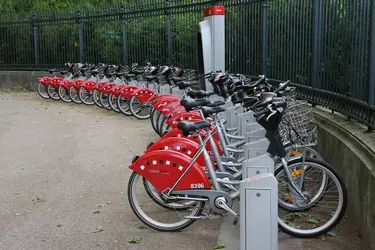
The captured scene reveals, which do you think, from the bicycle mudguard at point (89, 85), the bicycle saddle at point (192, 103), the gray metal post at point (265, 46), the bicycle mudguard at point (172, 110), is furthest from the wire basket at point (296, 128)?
the bicycle mudguard at point (89, 85)

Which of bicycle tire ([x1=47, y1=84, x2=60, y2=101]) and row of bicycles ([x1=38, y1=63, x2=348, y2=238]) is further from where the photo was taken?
bicycle tire ([x1=47, y1=84, x2=60, y2=101])

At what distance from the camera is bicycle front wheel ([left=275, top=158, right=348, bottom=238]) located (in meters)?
4.22

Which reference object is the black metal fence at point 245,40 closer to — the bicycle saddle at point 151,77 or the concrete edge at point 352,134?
the concrete edge at point 352,134

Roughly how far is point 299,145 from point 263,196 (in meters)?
1.31

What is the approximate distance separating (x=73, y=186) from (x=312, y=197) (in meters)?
2.90

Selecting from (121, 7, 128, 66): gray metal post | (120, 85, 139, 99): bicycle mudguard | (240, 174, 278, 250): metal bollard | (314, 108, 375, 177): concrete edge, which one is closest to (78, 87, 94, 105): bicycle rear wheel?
(121, 7, 128, 66): gray metal post

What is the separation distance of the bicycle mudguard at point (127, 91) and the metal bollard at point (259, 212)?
25.3 ft

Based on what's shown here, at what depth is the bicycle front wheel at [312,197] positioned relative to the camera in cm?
422

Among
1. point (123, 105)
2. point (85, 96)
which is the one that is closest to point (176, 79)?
point (123, 105)

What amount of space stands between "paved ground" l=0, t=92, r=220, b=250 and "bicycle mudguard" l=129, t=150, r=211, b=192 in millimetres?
462

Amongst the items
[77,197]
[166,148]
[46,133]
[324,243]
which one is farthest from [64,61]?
[324,243]

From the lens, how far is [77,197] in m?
5.73

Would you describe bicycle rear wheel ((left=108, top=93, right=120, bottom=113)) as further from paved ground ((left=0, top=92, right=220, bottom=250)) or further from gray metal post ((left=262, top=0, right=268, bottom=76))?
gray metal post ((left=262, top=0, right=268, bottom=76))

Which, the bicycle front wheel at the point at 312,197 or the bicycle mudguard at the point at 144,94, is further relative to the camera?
the bicycle mudguard at the point at 144,94
